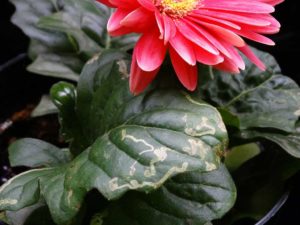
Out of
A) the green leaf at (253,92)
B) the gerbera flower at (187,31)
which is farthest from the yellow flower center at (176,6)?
the green leaf at (253,92)

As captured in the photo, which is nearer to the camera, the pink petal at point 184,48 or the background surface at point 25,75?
the pink petal at point 184,48

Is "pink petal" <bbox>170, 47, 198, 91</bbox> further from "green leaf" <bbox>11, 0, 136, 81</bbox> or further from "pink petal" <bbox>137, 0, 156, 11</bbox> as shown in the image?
"green leaf" <bbox>11, 0, 136, 81</bbox>

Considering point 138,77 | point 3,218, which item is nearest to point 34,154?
point 3,218

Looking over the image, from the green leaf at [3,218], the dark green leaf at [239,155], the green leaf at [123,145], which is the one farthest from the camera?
the dark green leaf at [239,155]

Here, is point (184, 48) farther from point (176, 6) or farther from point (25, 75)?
point (25, 75)

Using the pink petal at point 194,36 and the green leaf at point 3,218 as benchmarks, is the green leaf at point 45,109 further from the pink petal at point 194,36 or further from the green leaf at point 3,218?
the pink petal at point 194,36

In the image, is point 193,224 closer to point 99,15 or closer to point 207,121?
→ point 207,121

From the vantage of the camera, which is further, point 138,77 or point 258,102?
point 258,102

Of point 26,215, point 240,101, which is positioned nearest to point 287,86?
point 240,101
